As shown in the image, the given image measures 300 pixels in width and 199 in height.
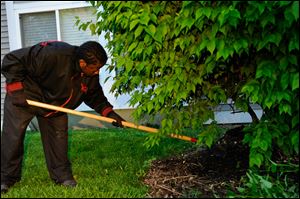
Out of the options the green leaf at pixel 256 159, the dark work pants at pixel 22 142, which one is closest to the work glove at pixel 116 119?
the dark work pants at pixel 22 142

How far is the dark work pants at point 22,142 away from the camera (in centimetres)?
464

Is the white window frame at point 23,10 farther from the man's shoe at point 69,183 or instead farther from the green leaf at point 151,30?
the green leaf at point 151,30

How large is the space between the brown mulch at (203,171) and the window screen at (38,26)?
16.1 feet

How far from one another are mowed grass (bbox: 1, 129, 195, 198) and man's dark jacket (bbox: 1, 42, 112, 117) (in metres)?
0.76

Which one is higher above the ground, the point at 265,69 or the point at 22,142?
the point at 265,69

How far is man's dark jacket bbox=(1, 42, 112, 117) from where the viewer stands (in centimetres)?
450

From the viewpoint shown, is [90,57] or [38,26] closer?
[90,57]

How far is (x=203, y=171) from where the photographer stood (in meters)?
4.88

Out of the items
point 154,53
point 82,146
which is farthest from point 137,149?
point 154,53

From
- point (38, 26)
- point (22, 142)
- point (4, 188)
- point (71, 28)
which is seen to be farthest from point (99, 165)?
point (38, 26)

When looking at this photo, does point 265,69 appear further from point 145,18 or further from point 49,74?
point 49,74

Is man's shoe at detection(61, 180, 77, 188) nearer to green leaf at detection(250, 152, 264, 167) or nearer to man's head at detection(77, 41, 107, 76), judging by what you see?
man's head at detection(77, 41, 107, 76)

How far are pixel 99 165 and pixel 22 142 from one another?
3.77 ft

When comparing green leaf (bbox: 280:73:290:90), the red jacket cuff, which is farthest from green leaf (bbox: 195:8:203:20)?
the red jacket cuff
